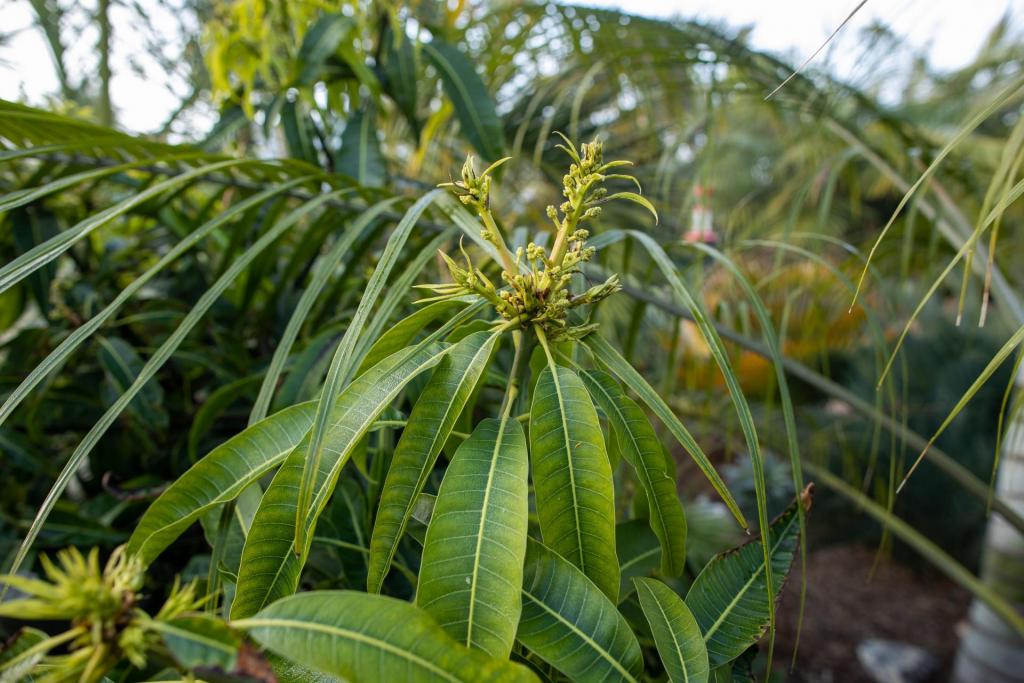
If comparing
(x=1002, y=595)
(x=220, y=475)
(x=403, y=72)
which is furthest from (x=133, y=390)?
(x=1002, y=595)

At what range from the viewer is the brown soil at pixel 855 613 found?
2.42m

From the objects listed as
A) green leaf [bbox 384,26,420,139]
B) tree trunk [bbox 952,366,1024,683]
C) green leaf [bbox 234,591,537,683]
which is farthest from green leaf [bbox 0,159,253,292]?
tree trunk [bbox 952,366,1024,683]

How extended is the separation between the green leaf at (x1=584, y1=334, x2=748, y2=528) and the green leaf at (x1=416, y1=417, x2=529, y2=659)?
0.09 meters

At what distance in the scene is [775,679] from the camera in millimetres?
539

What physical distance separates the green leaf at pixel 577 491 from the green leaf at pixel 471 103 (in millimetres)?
541

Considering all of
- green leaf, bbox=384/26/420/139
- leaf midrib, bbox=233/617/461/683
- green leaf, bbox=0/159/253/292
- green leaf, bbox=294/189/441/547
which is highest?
green leaf, bbox=384/26/420/139

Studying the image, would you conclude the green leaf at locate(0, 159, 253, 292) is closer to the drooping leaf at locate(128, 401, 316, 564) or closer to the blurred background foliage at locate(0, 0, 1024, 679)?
the blurred background foliage at locate(0, 0, 1024, 679)

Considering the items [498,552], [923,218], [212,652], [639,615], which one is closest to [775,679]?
[639,615]

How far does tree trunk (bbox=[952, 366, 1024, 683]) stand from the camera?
1459 millimetres

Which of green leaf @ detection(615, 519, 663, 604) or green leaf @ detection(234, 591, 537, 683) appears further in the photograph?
green leaf @ detection(615, 519, 663, 604)

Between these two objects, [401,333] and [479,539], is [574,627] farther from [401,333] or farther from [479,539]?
[401,333]

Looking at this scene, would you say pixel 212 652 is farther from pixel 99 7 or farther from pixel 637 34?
pixel 99 7

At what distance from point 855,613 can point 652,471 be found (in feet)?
10.1

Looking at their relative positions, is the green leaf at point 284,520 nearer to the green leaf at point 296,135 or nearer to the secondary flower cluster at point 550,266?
the secondary flower cluster at point 550,266
